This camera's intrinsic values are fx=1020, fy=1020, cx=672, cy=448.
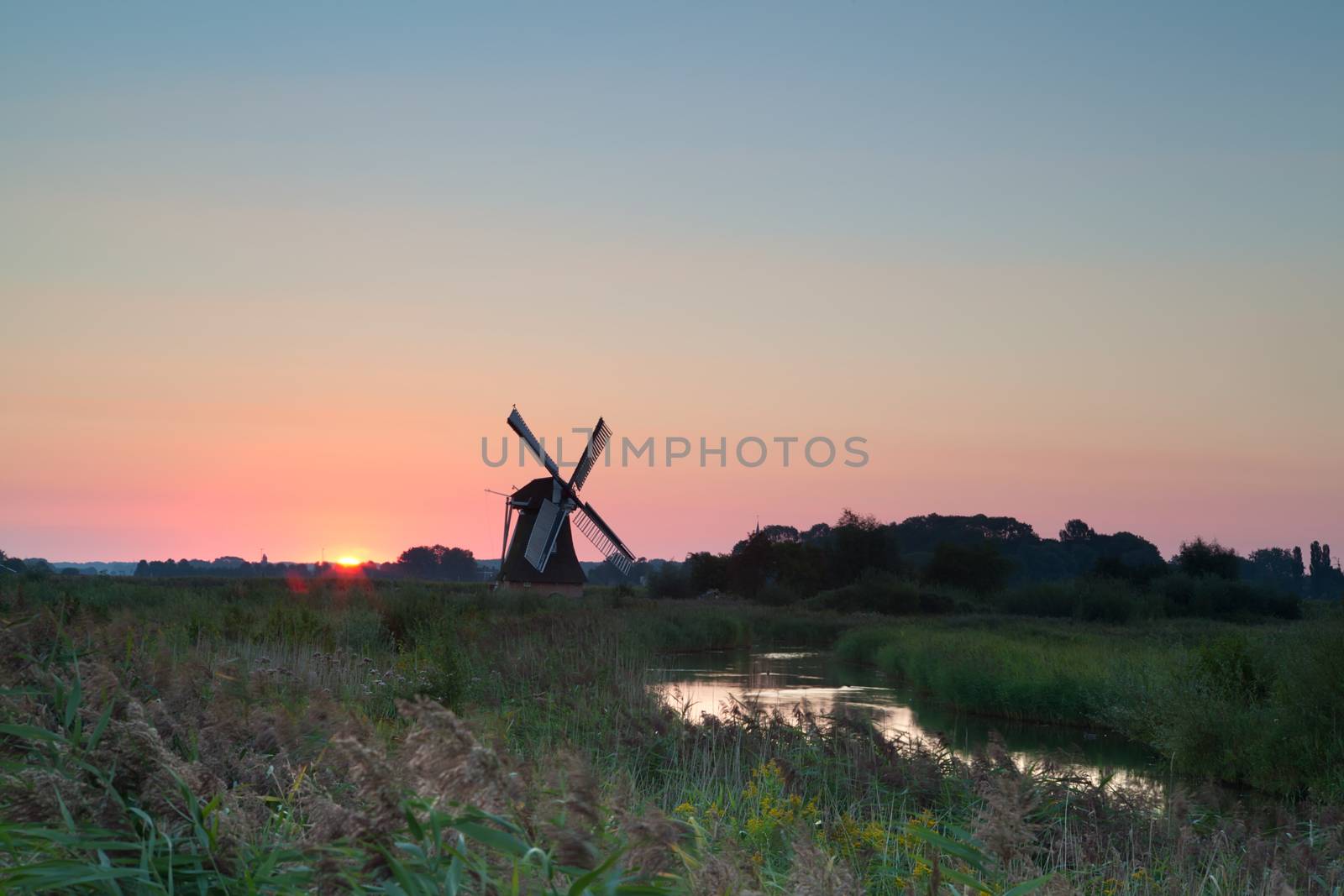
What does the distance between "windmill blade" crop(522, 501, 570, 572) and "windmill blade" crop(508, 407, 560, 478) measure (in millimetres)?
1313

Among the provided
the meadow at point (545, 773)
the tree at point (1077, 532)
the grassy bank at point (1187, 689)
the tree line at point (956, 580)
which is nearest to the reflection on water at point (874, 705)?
the grassy bank at point (1187, 689)

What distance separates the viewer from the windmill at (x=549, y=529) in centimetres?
3516

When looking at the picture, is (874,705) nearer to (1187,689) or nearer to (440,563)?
(1187,689)

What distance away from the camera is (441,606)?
17266 mm

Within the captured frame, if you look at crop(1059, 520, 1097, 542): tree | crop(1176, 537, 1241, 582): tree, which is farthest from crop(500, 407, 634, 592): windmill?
crop(1059, 520, 1097, 542): tree

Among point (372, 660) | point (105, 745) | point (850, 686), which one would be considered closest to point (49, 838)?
point (105, 745)

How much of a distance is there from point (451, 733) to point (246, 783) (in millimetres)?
1466

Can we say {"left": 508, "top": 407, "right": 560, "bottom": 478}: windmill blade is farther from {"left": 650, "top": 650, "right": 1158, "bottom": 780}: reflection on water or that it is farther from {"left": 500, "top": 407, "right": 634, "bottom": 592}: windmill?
{"left": 650, "top": 650, "right": 1158, "bottom": 780}: reflection on water

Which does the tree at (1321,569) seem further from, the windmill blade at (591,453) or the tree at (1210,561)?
the windmill blade at (591,453)

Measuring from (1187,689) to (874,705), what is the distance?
5.24 meters

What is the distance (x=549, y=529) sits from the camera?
35.3m

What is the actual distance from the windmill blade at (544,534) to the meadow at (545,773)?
16.4 metres

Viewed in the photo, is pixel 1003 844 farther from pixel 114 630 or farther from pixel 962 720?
pixel 962 720

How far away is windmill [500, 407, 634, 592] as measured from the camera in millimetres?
35156
